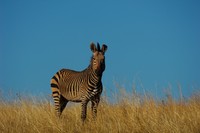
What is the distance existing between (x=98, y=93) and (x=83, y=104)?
496 mm

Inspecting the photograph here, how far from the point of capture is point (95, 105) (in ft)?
30.0

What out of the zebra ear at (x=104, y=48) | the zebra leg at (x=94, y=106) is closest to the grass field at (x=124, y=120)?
the zebra leg at (x=94, y=106)

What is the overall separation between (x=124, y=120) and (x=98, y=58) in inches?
81.8

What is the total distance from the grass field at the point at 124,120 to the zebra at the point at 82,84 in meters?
0.38

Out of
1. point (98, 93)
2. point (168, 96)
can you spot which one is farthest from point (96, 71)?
point (168, 96)

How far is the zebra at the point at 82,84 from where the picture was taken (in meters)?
9.02

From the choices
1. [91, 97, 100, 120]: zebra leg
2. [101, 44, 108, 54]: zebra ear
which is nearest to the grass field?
[91, 97, 100, 120]: zebra leg

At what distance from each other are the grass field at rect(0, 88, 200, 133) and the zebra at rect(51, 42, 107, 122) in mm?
375

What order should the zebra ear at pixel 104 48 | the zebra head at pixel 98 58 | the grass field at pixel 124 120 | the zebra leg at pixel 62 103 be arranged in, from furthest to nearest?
the zebra leg at pixel 62 103, the zebra ear at pixel 104 48, the zebra head at pixel 98 58, the grass field at pixel 124 120

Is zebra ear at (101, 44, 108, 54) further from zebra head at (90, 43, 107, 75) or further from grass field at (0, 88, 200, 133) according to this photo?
grass field at (0, 88, 200, 133)

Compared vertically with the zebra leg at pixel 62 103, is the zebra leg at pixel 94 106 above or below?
below

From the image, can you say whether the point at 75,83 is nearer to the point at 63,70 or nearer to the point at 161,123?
the point at 63,70

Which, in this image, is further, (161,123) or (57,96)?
(57,96)

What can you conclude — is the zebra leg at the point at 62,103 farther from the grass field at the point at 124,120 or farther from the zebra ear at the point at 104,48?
the zebra ear at the point at 104,48
